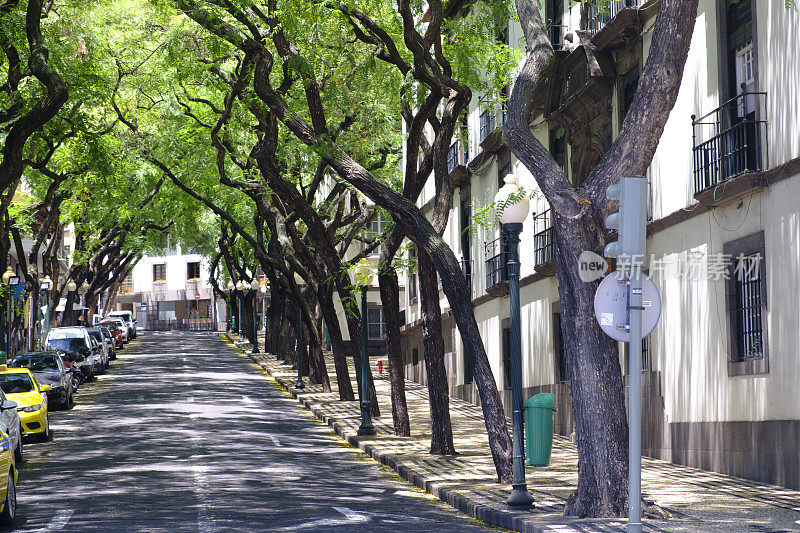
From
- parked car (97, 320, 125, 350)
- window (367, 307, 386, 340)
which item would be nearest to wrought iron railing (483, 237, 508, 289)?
window (367, 307, 386, 340)

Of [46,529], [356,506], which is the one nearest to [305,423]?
[356,506]

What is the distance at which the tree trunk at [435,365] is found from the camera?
16.9m

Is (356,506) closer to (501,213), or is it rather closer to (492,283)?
(501,213)

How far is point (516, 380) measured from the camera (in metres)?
12.3

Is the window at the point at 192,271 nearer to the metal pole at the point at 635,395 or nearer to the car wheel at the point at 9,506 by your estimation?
the car wheel at the point at 9,506

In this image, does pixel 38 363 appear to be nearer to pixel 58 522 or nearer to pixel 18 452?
pixel 18 452

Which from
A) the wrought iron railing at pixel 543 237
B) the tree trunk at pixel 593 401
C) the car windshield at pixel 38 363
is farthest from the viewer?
the car windshield at pixel 38 363

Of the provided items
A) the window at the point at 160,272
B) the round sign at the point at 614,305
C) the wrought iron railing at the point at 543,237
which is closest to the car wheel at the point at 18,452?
the wrought iron railing at the point at 543,237

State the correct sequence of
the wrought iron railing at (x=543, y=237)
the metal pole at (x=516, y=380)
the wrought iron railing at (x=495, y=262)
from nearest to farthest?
the metal pole at (x=516, y=380) → the wrought iron railing at (x=543, y=237) → the wrought iron railing at (x=495, y=262)

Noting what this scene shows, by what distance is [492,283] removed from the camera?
2659 cm

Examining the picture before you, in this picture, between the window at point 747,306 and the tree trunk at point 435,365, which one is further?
the tree trunk at point 435,365

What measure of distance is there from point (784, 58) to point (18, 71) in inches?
562

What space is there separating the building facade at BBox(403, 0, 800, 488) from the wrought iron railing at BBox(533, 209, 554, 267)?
0.47 ft

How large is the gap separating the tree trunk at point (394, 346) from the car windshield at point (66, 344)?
18.1 metres
